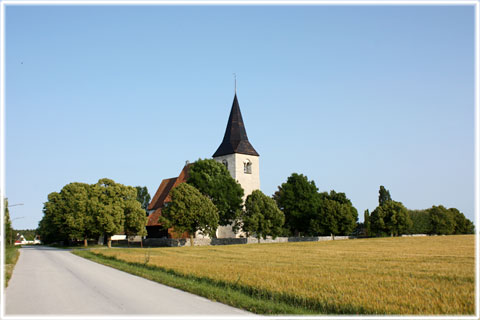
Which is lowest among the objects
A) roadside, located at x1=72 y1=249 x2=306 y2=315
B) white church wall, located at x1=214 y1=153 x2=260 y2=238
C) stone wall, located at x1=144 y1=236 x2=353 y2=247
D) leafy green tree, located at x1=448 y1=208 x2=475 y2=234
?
leafy green tree, located at x1=448 y1=208 x2=475 y2=234

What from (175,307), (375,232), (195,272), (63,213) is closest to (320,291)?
(175,307)

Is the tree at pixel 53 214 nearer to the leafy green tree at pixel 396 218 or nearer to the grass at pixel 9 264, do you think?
the grass at pixel 9 264

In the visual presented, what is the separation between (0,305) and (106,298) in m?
2.64

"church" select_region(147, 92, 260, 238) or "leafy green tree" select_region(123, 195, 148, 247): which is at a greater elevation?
"church" select_region(147, 92, 260, 238)

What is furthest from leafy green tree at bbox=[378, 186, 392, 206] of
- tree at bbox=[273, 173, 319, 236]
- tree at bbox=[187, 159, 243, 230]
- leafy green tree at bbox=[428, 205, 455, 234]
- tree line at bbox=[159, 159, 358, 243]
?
tree at bbox=[187, 159, 243, 230]

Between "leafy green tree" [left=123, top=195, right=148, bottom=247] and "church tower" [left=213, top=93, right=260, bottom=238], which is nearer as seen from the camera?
"leafy green tree" [left=123, top=195, right=148, bottom=247]

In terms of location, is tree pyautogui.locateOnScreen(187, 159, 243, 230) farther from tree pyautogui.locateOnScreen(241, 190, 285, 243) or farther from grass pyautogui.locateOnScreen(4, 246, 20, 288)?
grass pyautogui.locateOnScreen(4, 246, 20, 288)

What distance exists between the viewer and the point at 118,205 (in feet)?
183

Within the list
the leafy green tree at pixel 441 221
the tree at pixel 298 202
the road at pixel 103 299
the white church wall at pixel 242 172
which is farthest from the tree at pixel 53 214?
the leafy green tree at pixel 441 221

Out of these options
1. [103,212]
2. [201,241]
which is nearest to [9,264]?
[103,212]

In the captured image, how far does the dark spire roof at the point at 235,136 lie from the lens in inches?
3034

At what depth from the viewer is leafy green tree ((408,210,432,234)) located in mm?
106938

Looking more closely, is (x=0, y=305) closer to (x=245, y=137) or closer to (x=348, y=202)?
(x=245, y=137)

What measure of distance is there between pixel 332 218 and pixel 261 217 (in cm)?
2346
